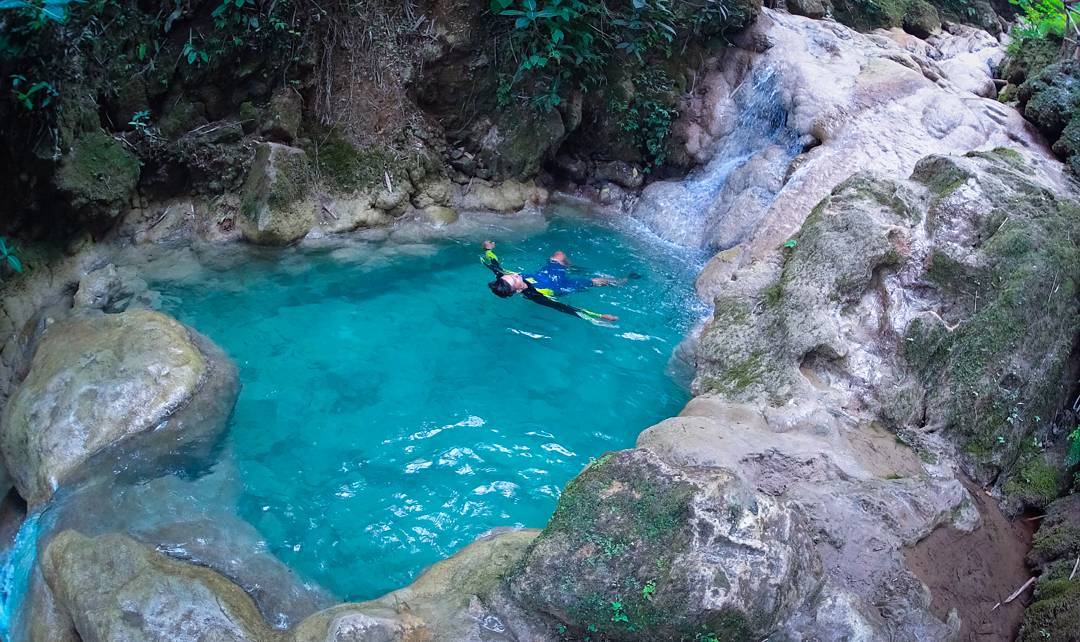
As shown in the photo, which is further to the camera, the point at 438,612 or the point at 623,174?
the point at 623,174

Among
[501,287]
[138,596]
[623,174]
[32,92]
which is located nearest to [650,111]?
[623,174]

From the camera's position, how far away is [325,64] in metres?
7.76

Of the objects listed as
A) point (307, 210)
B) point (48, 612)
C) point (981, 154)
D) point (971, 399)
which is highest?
point (981, 154)

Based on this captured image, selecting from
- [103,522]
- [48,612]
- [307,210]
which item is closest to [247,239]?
[307,210]

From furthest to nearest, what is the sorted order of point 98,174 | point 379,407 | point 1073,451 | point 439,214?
1. point 439,214
2. point 98,174
3. point 379,407
4. point 1073,451

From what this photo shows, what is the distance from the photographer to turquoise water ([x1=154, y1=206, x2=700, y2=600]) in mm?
4445

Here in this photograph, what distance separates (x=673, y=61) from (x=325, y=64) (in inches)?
181

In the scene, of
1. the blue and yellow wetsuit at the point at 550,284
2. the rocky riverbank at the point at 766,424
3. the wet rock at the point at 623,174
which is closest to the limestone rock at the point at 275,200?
the rocky riverbank at the point at 766,424

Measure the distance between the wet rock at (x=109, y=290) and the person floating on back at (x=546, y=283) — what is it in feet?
10.1

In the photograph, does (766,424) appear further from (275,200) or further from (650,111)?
(650,111)

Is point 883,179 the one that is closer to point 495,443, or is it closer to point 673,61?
point 495,443

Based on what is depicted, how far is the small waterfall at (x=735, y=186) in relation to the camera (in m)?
8.16

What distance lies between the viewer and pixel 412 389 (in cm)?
562

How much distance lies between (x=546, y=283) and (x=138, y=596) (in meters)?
4.50
